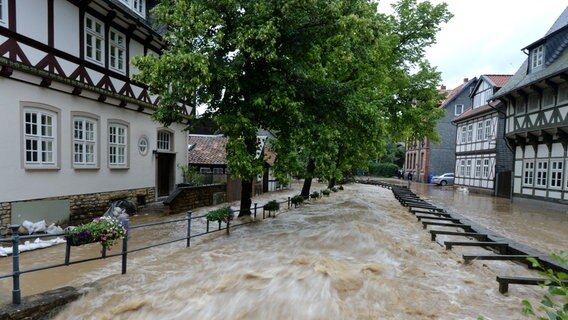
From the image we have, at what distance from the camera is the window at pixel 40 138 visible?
11508mm

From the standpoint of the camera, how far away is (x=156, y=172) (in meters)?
19.0

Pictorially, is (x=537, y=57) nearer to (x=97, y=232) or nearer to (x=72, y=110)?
(x=72, y=110)

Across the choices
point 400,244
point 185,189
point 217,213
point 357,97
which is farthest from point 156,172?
point 400,244

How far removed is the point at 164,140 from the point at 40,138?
8.35 metres

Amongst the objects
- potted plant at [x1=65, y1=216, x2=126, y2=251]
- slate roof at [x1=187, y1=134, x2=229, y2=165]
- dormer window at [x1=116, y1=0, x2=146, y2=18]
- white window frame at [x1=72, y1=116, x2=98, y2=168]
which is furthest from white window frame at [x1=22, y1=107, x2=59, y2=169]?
slate roof at [x1=187, y1=134, x2=229, y2=165]

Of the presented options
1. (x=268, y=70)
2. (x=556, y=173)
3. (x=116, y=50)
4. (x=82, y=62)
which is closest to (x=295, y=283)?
(x=268, y=70)

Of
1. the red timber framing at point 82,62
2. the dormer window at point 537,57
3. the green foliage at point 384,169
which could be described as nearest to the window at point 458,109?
the green foliage at point 384,169

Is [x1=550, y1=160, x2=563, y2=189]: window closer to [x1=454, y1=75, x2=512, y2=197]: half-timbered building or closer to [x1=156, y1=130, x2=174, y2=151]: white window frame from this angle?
[x1=454, y1=75, x2=512, y2=197]: half-timbered building

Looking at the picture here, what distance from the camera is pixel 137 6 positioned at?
17.6 m

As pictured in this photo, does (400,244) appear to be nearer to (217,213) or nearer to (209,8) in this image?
(217,213)

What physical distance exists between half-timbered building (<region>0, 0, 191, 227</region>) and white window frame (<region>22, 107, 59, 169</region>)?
3 centimetres

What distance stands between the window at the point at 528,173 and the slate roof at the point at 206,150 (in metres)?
18.8

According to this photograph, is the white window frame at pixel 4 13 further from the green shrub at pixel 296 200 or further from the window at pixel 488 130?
the window at pixel 488 130

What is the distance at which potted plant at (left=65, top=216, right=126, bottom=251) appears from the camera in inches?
263
